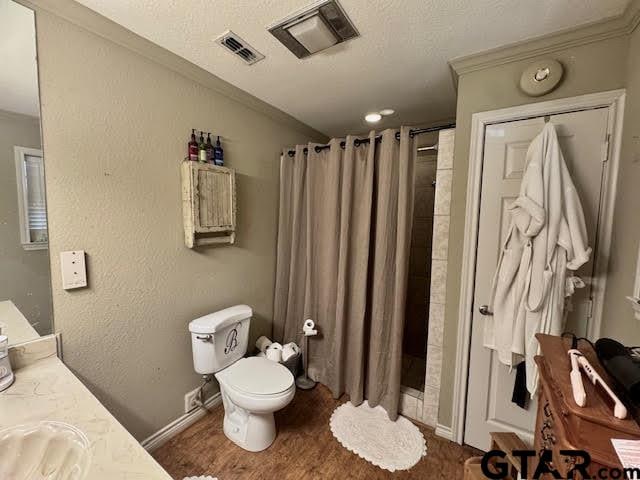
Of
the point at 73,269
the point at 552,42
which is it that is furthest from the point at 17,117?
the point at 552,42

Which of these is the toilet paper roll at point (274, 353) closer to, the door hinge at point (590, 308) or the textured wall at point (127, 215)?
the textured wall at point (127, 215)


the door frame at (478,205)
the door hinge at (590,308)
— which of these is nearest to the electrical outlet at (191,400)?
A: the door frame at (478,205)

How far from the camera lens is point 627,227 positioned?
1.06 meters

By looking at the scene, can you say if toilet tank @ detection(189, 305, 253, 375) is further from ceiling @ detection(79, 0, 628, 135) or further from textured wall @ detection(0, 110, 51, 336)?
ceiling @ detection(79, 0, 628, 135)

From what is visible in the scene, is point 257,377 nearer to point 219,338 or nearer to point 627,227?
→ point 219,338

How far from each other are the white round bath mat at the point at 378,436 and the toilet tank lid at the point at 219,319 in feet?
3.00

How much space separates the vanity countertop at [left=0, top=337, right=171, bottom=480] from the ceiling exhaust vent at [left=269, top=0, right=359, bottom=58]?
1626 mm

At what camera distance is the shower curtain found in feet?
5.73

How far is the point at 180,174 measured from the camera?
1.57 m

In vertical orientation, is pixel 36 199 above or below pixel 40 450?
above

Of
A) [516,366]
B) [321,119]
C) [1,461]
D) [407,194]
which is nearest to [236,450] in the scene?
[1,461]

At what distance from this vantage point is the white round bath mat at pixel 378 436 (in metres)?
1.50

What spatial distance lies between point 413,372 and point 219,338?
1.67 meters

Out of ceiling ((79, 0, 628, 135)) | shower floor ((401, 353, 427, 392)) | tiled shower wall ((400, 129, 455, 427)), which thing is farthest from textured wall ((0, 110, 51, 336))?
shower floor ((401, 353, 427, 392))
